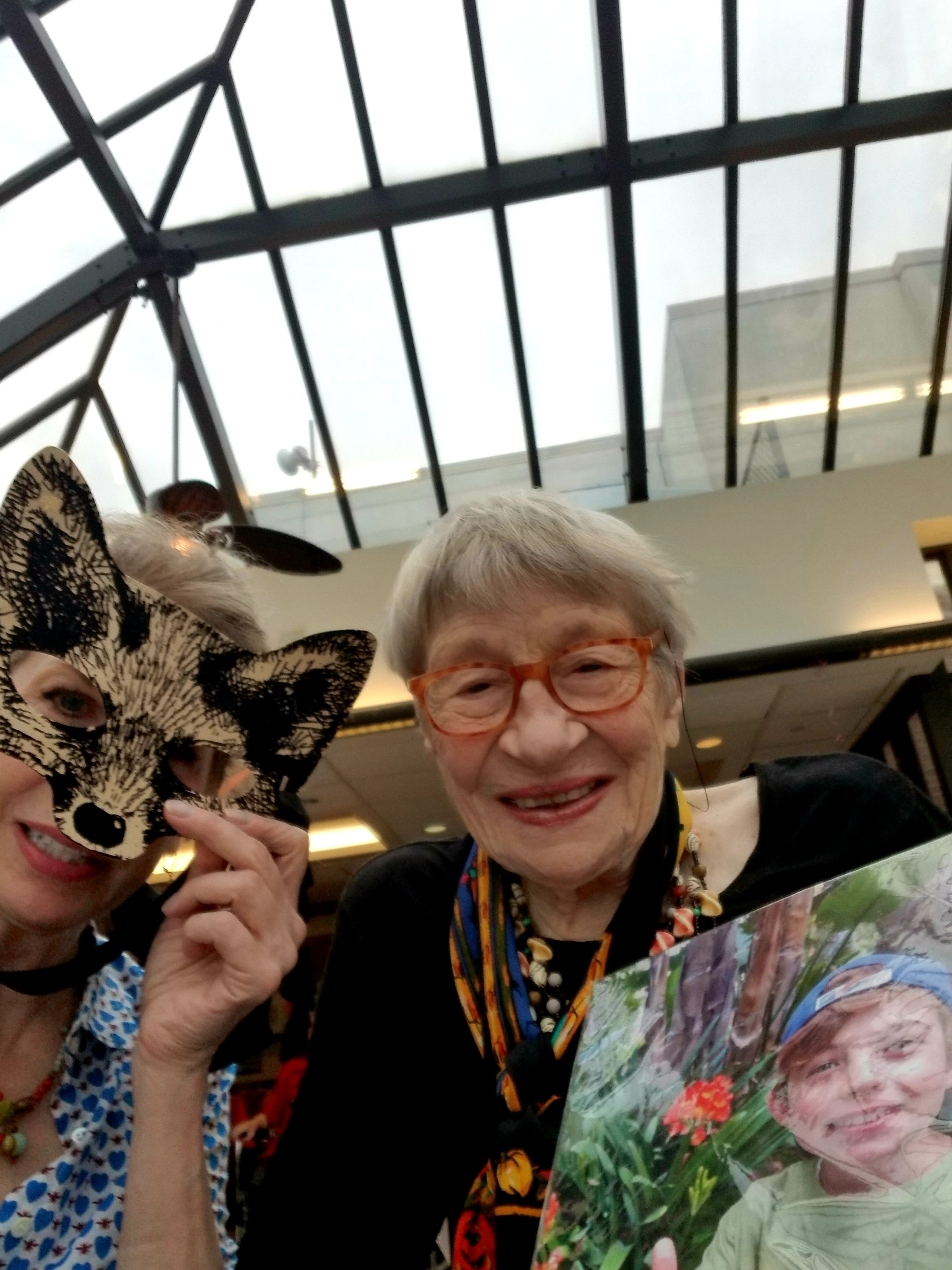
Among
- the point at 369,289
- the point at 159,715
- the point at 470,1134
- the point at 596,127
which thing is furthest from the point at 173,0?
the point at 470,1134

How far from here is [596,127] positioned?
488 centimetres

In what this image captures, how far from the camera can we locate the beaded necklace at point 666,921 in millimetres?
866

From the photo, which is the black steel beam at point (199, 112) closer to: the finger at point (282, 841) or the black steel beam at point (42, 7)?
the black steel beam at point (42, 7)

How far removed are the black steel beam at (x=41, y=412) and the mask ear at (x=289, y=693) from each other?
5.02 meters

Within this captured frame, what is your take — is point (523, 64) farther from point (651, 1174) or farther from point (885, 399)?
point (651, 1174)

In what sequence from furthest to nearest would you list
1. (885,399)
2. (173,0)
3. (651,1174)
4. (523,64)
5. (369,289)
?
(885,399) → (369,289) → (523,64) → (173,0) → (651,1174)

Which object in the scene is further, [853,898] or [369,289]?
[369,289]

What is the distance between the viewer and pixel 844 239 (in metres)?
5.41

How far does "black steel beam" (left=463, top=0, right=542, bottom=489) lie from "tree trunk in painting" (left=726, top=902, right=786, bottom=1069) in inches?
151

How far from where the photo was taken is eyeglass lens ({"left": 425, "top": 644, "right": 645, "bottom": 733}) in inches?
35.6

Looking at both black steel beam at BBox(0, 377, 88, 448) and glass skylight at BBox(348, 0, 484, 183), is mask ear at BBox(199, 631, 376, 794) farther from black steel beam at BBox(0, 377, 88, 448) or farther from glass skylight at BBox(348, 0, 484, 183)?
black steel beam at BBox(0, 377, 88, 448)

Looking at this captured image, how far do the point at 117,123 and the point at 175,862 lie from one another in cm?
450

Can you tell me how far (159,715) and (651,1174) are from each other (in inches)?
23.5

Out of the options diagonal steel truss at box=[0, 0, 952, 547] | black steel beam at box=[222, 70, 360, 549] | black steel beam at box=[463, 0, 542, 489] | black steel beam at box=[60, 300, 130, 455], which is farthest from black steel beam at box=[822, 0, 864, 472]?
black steel beam at box=[60, 300, 130, 455]
